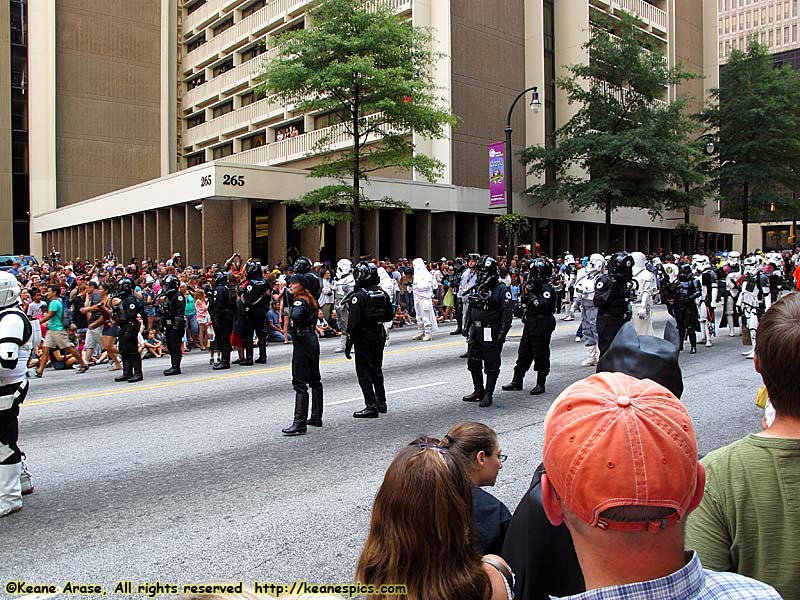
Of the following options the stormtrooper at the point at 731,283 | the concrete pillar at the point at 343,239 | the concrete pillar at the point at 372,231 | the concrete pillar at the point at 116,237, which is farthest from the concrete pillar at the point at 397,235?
the stormtrooper at the point at 731,283

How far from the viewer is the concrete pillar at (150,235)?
109 ft

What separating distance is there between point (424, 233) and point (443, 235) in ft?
5.15

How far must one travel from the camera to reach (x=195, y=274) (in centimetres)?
1761

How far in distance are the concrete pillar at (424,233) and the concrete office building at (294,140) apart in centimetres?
7

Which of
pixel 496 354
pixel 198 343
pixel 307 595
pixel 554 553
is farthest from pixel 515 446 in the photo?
pixel 198 343

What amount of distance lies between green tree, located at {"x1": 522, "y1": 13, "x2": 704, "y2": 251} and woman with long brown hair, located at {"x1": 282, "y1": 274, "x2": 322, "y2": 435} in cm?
2713

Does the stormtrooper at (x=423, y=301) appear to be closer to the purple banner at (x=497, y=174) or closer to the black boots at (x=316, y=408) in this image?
the black boots at (x=316, y=408)

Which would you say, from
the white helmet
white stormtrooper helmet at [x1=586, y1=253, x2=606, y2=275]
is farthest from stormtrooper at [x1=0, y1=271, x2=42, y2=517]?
white stormtrooper helmet at [x1=586, y1=253, x2=606, y2=275]

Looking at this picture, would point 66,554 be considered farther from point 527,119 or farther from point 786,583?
point 527,119

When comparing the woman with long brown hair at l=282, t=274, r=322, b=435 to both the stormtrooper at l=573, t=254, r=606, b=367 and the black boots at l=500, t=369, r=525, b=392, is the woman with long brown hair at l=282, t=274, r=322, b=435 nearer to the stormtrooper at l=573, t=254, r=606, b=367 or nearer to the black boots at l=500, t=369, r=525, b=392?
the black boots at l=500, t=369, r=525, b=392

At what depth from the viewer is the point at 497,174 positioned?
87.1 feet

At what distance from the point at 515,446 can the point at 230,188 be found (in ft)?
68.3

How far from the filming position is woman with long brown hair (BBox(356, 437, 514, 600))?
7.18 ft

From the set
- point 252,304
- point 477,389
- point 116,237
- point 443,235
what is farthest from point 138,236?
point 477,389
